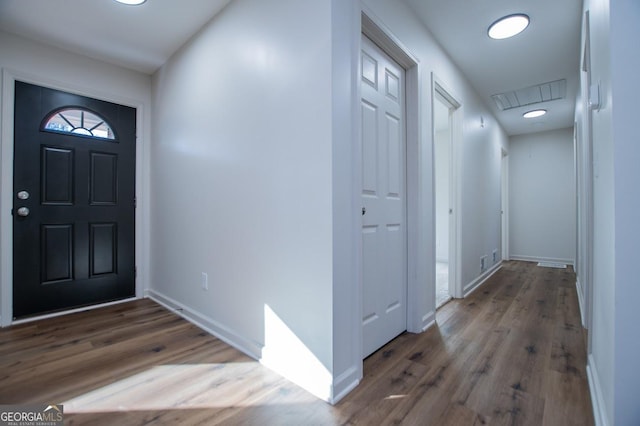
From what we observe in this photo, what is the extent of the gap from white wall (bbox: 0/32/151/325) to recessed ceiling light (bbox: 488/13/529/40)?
3.42 m

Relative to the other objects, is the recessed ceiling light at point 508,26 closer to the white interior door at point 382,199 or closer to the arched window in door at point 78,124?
the white interior door at point 382,199

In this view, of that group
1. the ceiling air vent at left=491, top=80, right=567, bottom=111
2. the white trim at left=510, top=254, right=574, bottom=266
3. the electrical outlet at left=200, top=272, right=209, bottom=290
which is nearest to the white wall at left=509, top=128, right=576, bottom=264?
the white trim at left=510, top=254, right=574, bottom=266

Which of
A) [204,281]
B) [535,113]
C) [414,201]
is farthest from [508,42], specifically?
[204,281]

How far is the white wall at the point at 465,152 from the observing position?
215 centimetres

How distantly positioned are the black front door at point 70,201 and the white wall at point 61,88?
0.05 meters

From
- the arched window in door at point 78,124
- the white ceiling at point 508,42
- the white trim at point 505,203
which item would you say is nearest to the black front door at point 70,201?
the arched window in door at point 78,124


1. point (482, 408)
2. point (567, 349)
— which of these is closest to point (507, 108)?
point (567, 349)

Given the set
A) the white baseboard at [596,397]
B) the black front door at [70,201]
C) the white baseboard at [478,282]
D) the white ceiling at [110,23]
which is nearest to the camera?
the white baseboard at [596,397]

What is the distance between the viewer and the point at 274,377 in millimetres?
1591

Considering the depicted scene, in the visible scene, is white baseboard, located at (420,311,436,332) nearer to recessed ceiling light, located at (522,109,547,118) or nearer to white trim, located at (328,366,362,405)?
white trim, located at (328,366,362,405)

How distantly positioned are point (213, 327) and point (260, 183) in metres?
1.20

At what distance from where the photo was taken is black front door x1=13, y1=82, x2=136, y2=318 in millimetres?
2426

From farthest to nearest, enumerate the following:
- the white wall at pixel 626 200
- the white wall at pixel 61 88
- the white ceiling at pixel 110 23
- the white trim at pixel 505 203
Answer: the white trim at pixel 505 203
the white wall at pixel 61 88
the white ceiling at pixel 110 23
the white wall at pixel 626 200

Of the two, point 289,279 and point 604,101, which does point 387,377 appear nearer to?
point 289,279
